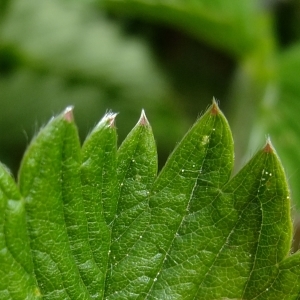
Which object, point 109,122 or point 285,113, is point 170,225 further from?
point 285,113

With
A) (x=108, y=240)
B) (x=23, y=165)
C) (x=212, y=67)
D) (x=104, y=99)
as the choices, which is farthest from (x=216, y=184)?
(x=212, y=67)

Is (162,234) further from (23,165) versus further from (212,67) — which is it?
(212,67)

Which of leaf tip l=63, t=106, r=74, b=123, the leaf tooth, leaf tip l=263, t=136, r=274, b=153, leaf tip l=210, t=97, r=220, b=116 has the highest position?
leaf tip l=210, t=97, r=220, b=116

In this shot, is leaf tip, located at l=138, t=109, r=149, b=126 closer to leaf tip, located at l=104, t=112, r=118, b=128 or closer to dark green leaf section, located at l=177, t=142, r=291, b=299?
leaf tip, located at l=104, t=112, r=118, b=128

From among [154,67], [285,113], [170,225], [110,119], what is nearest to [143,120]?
[110,119]

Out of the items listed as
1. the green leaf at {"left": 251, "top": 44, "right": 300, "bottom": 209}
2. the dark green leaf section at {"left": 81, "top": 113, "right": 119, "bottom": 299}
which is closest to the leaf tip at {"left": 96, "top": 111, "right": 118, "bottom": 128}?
the dark green leaf section at {"left": 81, "top": 113, "right": 119, "bottom": 299}

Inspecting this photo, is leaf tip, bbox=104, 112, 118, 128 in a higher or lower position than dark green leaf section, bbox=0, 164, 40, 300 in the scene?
higher

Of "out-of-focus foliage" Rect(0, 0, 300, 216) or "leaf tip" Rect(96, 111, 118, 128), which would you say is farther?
"out-of-focus foliage" Rect(0, 0, 300, 216)

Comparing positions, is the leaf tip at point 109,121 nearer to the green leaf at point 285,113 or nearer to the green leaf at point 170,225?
the green leaf at point 170,225
